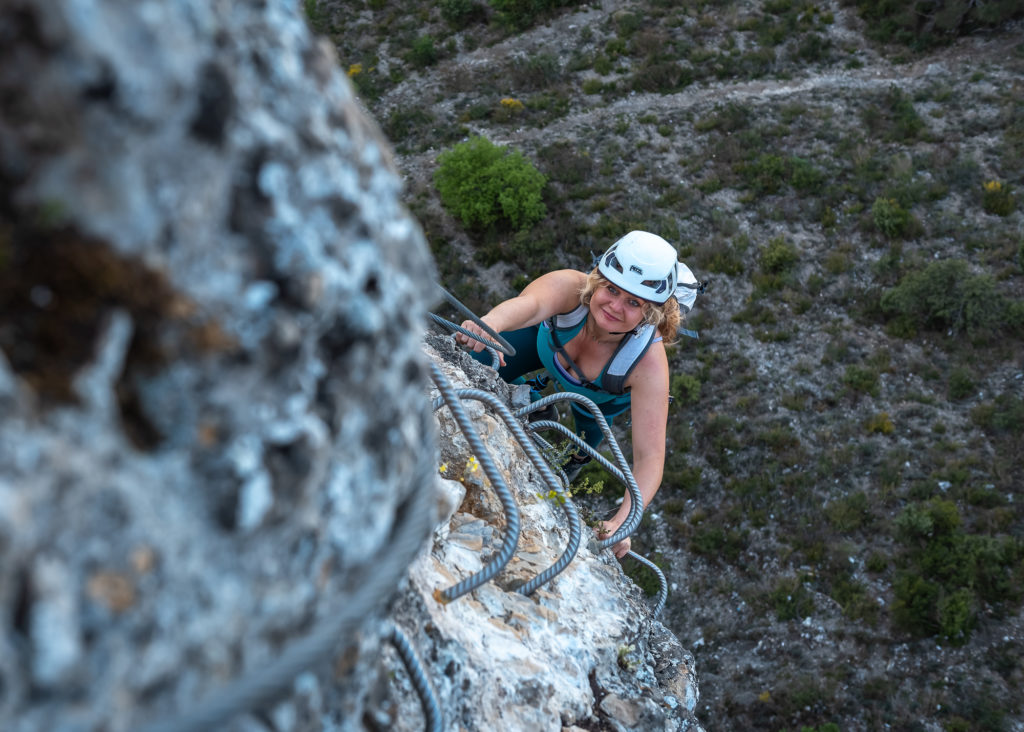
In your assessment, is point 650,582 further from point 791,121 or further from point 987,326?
point 791,121

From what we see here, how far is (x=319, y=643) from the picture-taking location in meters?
1.06

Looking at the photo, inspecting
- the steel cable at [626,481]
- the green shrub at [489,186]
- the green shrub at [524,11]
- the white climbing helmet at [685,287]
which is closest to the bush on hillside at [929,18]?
the green shrub at [524,11]

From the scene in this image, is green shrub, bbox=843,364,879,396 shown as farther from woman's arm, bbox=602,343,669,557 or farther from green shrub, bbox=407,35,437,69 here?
green shrub, bbox=407,35,437,69

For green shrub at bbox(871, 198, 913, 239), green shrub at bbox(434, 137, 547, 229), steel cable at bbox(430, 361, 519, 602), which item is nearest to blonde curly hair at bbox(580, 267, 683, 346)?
steel cable at bbox(430, 361, 519, 602)

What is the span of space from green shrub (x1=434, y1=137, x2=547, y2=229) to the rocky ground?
509mm

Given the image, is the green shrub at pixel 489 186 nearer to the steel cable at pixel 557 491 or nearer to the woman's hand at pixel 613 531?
the woman's hand at pixel 613 531

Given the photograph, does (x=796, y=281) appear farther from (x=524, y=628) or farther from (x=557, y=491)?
(x=524, y=628)

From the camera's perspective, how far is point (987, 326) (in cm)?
1185

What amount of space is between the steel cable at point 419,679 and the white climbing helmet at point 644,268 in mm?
2988

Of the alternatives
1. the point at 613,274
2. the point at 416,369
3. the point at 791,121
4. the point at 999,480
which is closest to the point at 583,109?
the point at 791,121

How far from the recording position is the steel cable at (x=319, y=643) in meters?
0.93

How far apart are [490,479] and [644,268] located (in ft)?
8.04

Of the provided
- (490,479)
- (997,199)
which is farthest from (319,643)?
(997,199)

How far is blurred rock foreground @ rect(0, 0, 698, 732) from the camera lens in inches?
34.3
